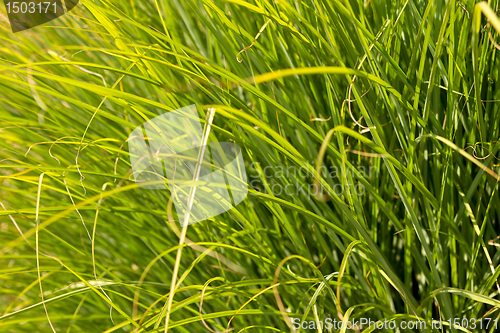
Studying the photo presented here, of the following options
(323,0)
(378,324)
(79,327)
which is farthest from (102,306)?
(323,0)

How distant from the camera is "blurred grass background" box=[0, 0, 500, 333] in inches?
13.6

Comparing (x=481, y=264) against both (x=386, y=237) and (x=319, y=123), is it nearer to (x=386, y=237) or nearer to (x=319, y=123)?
(x=386, y=237)

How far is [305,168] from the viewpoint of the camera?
1.05 feet

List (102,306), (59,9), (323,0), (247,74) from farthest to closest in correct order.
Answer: (59,9)
(102,306)
(247,74)
(323,0)

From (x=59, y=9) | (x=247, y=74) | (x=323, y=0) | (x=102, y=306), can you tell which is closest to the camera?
(x=323, y=0)

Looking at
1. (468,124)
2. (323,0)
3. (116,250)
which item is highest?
(323,0)

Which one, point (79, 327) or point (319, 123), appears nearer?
point (319, 123)

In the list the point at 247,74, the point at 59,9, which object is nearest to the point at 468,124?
the point at 247,74

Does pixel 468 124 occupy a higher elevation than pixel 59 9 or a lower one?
lower

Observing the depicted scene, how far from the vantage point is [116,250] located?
64 cm

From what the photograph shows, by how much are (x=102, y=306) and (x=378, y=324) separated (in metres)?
0.49

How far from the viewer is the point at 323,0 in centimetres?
35

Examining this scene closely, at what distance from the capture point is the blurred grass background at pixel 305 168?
34 centimetres

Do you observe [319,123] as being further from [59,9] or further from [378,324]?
[59,9]
